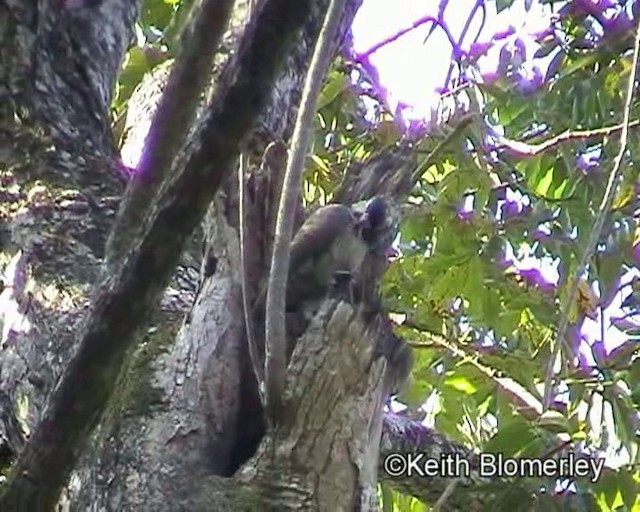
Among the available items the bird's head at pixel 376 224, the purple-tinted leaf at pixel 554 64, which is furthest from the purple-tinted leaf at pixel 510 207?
the bird's head at pixel 376 224

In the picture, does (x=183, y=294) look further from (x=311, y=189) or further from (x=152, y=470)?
(x=311, y=189)

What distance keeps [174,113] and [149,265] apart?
111 mm

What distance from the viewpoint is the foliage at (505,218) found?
6.26ft

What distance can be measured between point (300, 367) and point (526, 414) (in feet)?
2.25

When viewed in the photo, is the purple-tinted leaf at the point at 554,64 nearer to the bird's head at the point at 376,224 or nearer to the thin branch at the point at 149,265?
the bird's head at the point at 376,224

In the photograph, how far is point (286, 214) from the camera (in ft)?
3.12

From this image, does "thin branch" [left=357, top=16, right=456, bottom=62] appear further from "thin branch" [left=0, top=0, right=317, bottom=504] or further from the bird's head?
"thin branch" [left=0, top=0, right=317, bottom=504]

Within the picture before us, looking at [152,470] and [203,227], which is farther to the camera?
[203,227]

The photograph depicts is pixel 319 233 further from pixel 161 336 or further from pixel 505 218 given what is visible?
pixel 505 218

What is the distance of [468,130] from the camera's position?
1.87 metres

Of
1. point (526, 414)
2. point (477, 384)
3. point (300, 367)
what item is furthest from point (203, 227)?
point (477, 384)

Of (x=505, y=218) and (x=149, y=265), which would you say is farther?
(x=505, y=218)

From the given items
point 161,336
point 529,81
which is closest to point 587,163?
point 529,81

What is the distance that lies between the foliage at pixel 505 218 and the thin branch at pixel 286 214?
0.76 metres
